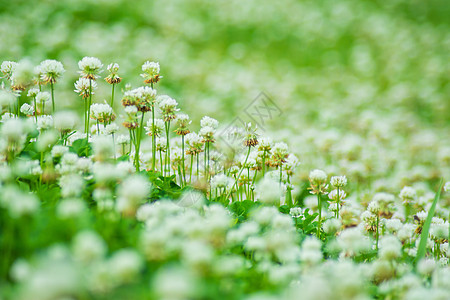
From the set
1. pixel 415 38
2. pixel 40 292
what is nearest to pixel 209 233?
pixel 40 292

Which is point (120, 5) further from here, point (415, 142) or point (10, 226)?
point (10, 226)

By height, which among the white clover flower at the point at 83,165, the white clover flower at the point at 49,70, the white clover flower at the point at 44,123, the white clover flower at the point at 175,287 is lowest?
the white clover flower at the point at 175,287

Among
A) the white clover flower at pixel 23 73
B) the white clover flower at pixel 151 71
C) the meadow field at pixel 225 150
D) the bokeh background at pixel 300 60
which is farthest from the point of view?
the bokeh background at pixel 300 60

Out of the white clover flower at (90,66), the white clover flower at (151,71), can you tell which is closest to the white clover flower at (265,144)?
the white clover flower at (151,71)

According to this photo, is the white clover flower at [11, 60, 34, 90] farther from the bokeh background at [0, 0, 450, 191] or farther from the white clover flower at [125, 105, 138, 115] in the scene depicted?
the bokeh background at [0, 0, 450, 191]

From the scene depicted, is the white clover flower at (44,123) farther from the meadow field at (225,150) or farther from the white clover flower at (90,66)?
the white clover flower at (90,66)

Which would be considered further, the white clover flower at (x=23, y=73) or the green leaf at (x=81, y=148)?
the green leaf at (x=81, y=148)
